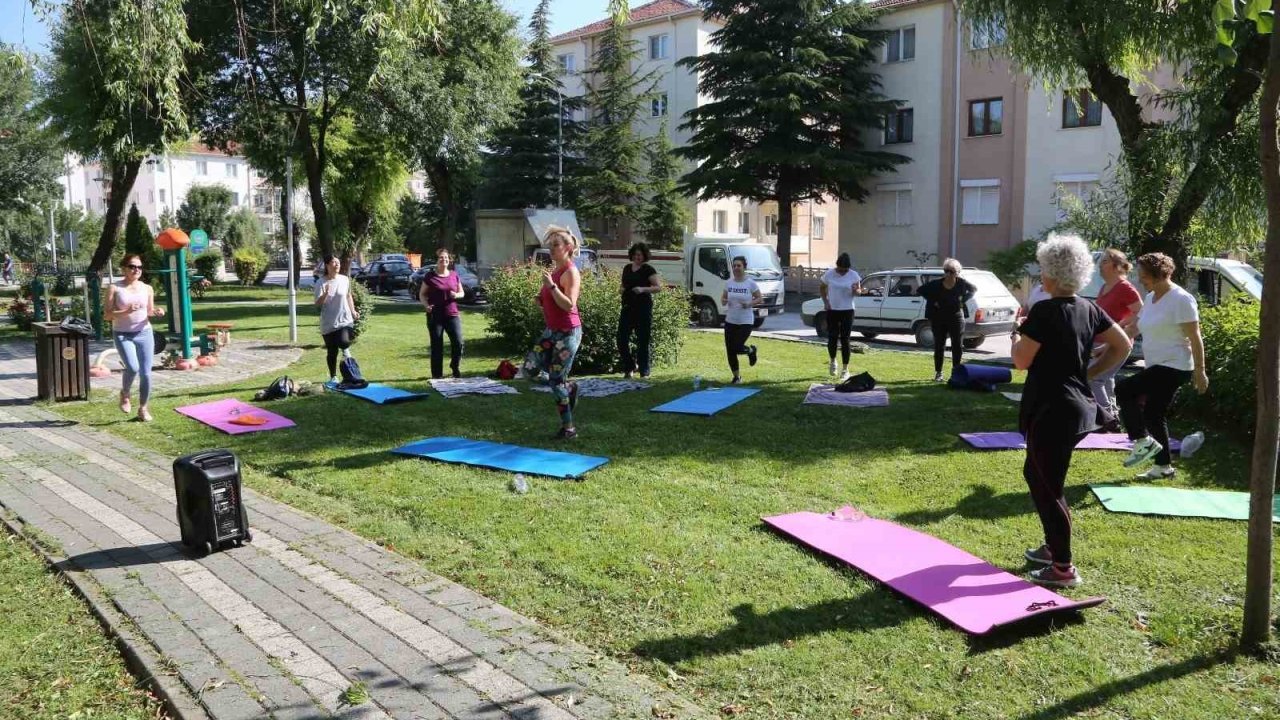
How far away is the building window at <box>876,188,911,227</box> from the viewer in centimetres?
3531

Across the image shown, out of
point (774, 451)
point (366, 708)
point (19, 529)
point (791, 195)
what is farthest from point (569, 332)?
point (791, 195)

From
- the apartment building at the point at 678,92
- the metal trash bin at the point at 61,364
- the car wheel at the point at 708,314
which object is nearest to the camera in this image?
the metal trash bin at the point at 61,364

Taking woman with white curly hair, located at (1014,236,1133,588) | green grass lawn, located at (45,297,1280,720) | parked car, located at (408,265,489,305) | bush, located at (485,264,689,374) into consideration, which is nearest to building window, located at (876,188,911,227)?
parked car, located at (408,265,489,305)

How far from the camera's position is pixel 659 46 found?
4559 centimetres

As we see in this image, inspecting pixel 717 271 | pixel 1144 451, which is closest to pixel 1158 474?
pixel 1144 451

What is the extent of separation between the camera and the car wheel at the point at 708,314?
2386 centimetres

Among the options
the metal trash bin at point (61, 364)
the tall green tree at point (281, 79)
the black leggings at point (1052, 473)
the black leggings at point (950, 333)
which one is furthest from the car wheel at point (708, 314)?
the black leggings at point (1052, 473)

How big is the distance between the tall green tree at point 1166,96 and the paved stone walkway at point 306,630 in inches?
373

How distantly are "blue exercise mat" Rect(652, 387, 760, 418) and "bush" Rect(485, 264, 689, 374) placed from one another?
2351 millimetres

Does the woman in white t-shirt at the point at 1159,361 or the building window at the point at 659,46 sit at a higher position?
the building window at the point at 659,46

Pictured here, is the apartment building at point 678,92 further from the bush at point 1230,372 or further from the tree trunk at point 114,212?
the bush at point 1230,372

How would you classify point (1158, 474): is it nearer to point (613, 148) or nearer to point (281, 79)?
point (281, 79)

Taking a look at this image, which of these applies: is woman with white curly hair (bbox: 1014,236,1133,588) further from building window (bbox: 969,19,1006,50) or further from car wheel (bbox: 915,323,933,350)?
car wheel (bbox: 915,323,933,350)

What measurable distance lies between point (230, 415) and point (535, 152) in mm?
34923
